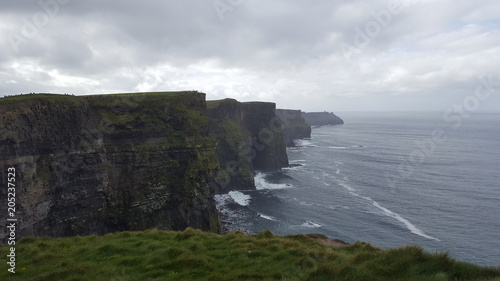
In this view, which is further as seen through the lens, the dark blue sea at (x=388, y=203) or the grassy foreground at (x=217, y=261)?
the dark blue sea at (x=388, y=203)

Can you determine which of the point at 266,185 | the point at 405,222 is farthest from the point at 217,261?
the point at 266,185

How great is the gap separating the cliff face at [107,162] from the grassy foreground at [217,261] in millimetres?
19751

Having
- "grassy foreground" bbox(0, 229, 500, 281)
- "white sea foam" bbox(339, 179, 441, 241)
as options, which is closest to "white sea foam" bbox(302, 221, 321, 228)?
"white sea foam" bbox(339, 179, 441, 241)

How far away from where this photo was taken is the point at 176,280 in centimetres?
1262

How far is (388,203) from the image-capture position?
6656 cm

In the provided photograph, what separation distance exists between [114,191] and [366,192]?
194ft

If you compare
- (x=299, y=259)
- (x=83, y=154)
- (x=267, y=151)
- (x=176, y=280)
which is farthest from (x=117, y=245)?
(x=267, y=151)

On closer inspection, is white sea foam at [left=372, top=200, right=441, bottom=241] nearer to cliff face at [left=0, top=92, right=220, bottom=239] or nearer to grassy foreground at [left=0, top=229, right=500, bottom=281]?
cliff face at [left=0, top=92, right=220, bottom=239]

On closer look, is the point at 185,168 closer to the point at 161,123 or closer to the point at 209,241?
the point at 161,123

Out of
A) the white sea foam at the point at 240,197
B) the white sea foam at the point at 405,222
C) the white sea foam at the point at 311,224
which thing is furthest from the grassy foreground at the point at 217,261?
the white sea foam at the point at 240,197

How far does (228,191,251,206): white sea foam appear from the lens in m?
73.4

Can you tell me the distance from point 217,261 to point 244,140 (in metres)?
81.3

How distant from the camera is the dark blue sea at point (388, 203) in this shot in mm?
49906

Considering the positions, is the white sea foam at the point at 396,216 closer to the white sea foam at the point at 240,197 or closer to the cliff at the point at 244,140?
the white sea foam at the point at 240,197
